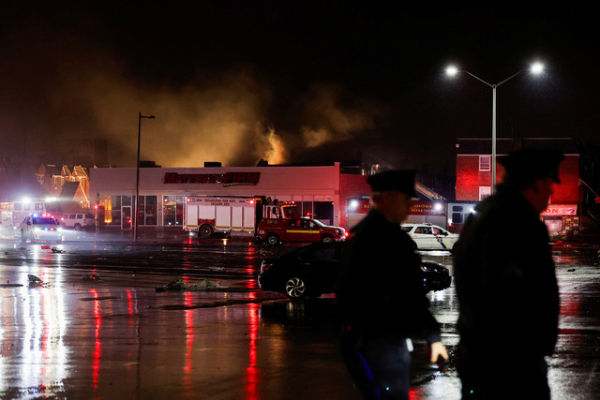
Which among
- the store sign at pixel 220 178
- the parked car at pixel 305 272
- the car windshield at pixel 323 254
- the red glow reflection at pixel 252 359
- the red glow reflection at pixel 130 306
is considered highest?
the store sign at pixel 220 178

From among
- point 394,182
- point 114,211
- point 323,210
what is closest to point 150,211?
point 114,211

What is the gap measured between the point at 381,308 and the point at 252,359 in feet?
17.9

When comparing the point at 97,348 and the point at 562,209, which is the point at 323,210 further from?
the point at 97,348

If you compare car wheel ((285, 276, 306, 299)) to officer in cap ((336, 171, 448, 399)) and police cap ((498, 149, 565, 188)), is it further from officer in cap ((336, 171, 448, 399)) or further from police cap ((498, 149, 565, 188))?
police cap ((498, 149, 565, 188))

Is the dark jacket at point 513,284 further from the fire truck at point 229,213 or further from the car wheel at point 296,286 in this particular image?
the fire truck at point 229,213

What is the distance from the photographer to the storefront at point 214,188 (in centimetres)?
5916

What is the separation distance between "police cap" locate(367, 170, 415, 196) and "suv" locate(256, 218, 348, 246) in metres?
35.2

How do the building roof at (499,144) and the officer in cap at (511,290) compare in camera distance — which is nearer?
the officer in cap at (511,290)

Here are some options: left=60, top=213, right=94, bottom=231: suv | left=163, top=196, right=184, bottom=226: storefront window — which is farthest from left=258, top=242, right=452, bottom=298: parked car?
left=163, top=196, right=184, bottom=226: storefront window

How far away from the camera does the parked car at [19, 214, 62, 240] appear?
47.5 meters

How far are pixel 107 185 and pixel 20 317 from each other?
56.0 m

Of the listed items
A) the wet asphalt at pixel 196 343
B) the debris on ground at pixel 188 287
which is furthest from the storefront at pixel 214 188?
the wet asphalt at pixel 196 343

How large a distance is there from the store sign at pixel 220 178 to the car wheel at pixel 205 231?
13.7m

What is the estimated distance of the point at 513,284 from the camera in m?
3.46
